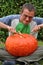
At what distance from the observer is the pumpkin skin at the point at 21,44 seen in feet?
16.2

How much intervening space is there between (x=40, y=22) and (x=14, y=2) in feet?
7.19

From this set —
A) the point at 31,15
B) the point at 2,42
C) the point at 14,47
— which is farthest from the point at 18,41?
the point at 2,42

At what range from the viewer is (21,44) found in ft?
16.2

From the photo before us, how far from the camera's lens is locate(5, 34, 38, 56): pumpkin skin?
194 inches

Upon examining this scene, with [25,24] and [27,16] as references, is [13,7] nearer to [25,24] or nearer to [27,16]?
[25,24]

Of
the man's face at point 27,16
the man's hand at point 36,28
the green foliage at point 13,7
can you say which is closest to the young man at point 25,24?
the man's face at point 27,16

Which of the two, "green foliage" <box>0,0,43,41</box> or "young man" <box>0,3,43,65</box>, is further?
"green foliage" <box>0,0,43,41</box>

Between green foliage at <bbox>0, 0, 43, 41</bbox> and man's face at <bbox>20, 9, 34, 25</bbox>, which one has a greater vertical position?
man's face at <bbox>20, 9, 34, 25</bbox>

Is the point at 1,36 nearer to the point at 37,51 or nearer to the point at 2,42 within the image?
the point at 2,42

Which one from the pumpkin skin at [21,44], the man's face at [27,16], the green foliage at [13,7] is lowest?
the green foliage at [13,7]

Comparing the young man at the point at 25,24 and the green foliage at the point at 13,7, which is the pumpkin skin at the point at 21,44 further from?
the green foliage at the point at 13,7

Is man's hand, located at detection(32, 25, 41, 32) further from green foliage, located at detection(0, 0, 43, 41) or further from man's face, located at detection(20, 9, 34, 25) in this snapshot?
green foliage, located at detection(0, 0, 43, 41)

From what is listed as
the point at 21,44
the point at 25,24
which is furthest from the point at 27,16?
the point at 21,44

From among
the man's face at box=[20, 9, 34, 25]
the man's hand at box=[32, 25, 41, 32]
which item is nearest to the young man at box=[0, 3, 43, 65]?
the man's face at box=[20, 9, 34, 25]
